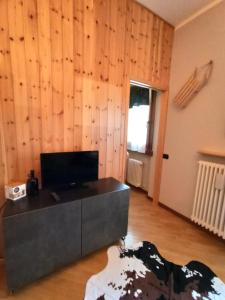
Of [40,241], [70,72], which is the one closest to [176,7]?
[70,72]

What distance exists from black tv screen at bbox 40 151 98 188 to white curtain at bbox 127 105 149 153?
5.71ft

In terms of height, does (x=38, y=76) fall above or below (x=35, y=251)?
above

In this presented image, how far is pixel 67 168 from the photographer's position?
1840mm

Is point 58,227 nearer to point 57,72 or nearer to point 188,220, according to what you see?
point 57,72

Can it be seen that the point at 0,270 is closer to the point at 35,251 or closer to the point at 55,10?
the point at 35,251

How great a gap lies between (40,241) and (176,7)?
3089 millimetres

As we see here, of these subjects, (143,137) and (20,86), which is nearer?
(20,86)

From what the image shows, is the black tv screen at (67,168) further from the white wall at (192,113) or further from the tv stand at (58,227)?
the white wall at (192,113)

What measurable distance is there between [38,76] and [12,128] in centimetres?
57

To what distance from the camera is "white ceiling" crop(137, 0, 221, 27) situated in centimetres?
214

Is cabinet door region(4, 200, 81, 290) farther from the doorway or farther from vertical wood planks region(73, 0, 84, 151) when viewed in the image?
the doorway

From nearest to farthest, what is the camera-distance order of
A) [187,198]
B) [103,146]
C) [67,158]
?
[67,158] → [103,146] → [187,198]

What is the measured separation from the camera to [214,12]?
2164 mm

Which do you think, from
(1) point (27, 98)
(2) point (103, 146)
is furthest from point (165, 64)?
(1) point (27, 98)
